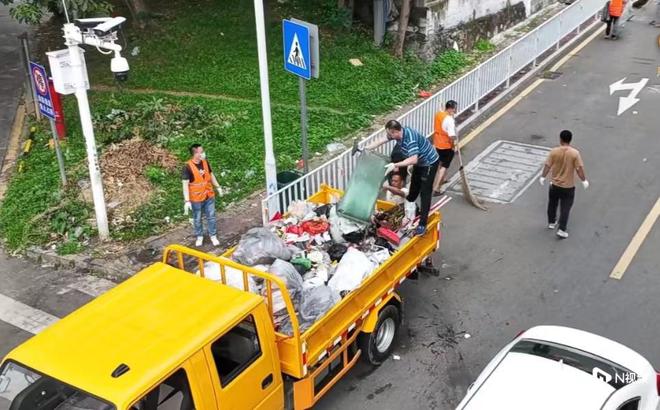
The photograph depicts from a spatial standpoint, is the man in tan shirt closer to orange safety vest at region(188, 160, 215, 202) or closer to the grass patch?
the grass patch

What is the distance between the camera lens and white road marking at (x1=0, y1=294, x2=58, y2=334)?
8.98 meters

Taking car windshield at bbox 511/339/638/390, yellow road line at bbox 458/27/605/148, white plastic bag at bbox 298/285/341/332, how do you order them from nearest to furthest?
1. car windshield at bbox 511/339/638/390
2. white plastic bag at bbox 298/285/341/332
3. yellow road line at bbox 458/27/605/148

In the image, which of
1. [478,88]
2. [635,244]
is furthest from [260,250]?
[478,88]

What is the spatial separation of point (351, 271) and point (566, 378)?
239 cm

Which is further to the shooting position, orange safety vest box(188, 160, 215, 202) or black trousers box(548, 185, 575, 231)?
black trousers box(548, 185, 575, 231)

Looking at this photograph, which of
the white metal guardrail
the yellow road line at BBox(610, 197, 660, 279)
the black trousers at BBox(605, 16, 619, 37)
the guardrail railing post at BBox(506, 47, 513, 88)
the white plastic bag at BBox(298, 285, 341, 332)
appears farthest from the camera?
the black trousers at BBox(605, 16, 619, 37)

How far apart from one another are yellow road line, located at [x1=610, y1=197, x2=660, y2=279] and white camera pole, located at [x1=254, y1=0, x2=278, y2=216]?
15.6 feet

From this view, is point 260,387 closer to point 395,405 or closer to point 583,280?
point 395,405

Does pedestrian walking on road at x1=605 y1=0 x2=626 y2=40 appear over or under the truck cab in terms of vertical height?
under

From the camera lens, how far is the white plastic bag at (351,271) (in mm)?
7309

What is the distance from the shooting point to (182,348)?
17.7 feet

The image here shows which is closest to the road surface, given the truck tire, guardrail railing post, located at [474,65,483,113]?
the truck tire

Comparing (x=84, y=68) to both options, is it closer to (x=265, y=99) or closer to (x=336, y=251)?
(x=265, y=99)

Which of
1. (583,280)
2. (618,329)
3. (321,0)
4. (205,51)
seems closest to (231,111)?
(205,51)
